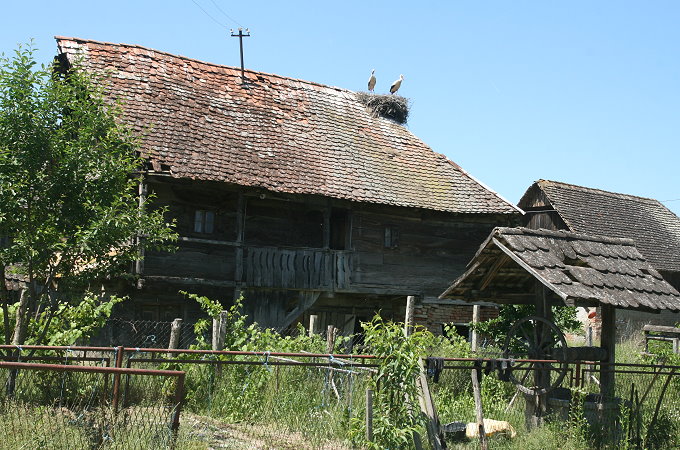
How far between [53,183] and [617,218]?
88.9ft

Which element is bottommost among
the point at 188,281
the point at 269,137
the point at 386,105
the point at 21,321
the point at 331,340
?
the point at 331,340

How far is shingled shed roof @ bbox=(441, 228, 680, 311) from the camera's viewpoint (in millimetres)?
8734

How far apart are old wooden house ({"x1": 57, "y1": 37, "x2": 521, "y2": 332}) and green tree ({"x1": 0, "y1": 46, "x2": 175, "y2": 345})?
4492 mm

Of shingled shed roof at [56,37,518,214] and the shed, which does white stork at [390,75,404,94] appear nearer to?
shingled shed roof at [56,37,518,214]

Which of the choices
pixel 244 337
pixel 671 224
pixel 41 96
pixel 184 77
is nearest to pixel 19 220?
pixel 41 96

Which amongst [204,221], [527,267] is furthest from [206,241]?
[527,267]

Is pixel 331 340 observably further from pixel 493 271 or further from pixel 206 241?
pixel 206 241

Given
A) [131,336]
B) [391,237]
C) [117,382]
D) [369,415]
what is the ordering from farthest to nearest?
[391,237], [131,336], [369,415], [117,382]

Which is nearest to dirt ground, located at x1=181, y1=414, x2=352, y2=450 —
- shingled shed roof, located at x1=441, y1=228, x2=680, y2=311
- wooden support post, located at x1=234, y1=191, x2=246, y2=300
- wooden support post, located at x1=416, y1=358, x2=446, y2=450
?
wooden support post, located at x1=416, y1=358, x2=446, y2=450

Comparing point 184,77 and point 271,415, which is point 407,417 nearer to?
point 271,415

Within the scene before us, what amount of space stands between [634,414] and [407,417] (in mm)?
3409

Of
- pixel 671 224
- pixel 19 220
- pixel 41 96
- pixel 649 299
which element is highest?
pixel 671 224

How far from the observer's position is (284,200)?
1684cm

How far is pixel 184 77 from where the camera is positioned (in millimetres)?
18422
